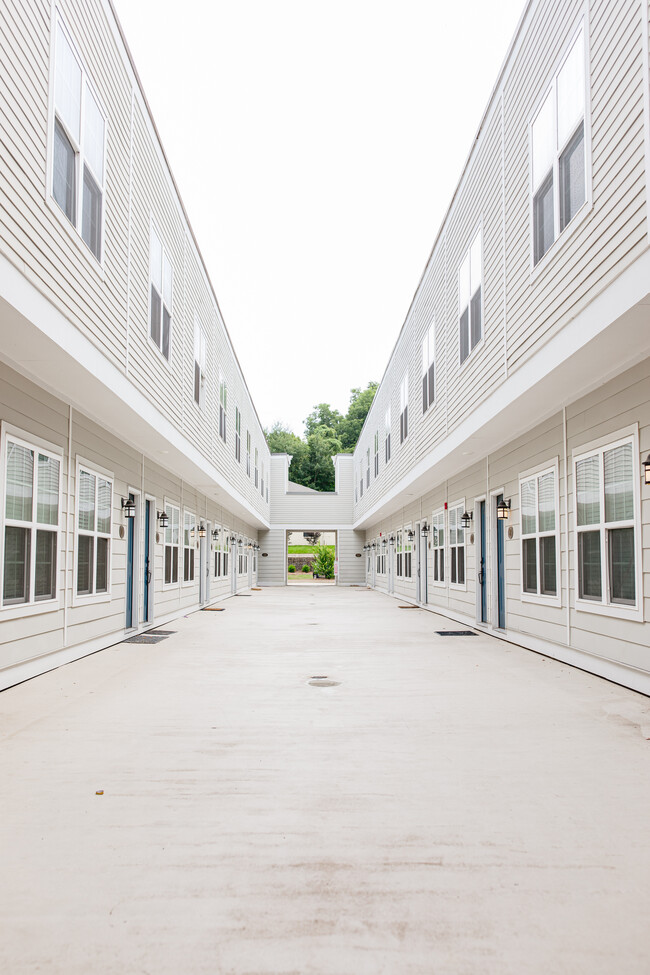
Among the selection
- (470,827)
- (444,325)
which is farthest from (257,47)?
(470,827)

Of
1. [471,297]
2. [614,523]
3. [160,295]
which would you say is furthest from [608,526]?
[160,295]

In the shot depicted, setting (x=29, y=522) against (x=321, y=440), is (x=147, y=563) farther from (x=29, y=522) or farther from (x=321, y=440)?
(x=321, y=440)

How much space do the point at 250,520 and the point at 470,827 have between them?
65.9 feet

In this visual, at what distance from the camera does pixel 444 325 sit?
10656mm

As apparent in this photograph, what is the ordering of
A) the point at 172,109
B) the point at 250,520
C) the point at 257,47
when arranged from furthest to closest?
the point at 250,520
the point at 172,109
the point at 257,47

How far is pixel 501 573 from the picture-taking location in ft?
30.1

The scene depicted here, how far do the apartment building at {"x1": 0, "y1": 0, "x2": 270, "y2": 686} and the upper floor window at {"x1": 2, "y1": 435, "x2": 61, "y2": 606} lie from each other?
2 centimetres

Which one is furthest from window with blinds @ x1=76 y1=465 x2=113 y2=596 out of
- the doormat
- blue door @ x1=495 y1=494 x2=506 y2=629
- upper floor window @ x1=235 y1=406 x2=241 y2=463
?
upper floor window @ x1=235 y1=406 x2=241 y2=463

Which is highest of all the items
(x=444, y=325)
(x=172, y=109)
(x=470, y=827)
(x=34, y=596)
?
(x=172, y=109)

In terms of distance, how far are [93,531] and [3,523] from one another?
2.22 meters

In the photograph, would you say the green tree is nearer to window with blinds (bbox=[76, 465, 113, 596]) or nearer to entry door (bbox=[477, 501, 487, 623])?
entry door (bbox=[477, 501, 487, 623])

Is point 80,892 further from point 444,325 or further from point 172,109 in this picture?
point 172,109

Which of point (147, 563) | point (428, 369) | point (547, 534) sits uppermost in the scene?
point (428, 369)

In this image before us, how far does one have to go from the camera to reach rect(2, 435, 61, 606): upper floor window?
5293mm
